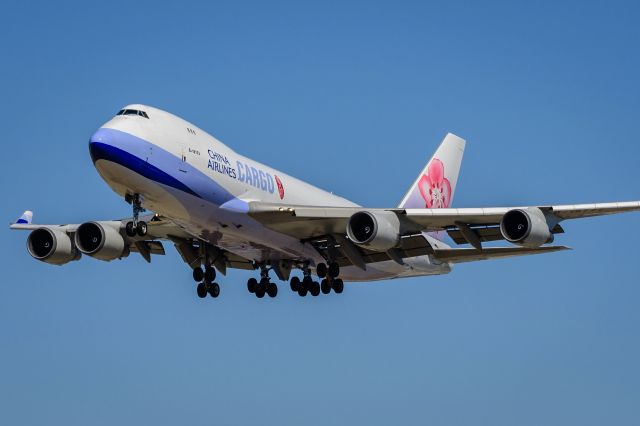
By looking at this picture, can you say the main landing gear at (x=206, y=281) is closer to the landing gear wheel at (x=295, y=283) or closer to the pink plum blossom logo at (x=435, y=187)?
the landing gear wheel at (x=295, y=283)

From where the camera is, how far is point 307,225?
41344 millimetres

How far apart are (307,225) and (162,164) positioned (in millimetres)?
6789

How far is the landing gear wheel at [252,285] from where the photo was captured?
4594cm

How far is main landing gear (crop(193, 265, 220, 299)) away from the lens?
1752 inches

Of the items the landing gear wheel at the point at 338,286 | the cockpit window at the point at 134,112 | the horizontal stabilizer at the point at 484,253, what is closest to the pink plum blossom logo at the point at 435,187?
the horizontal stabilizer at the point at 484,253

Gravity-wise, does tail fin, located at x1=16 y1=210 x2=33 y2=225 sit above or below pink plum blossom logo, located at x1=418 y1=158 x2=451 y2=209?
below

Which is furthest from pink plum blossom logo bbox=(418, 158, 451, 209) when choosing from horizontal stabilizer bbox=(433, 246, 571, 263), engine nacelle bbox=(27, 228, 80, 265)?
engine nacelle bbox=(27, 228, 80, 265)

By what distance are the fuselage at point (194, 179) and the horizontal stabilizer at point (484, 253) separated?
19.1 ft

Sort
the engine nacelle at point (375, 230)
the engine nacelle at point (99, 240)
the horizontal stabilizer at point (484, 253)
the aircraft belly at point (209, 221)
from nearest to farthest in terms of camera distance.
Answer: the aircraft belly at point (209, 221), the engine nacelle at point (375, 230), the horizontal stabilizer at point (484, 253), the engine nacelle at point (99, 240)

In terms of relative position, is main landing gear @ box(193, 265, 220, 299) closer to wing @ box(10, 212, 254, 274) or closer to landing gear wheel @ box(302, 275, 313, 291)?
wing @ box(10, 212, 254, 274)

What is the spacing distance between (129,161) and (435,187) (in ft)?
69.1

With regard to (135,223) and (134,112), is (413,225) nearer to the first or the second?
(135,223)

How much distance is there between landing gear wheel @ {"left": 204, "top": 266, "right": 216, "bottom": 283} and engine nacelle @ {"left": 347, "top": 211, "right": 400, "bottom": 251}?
747 cm

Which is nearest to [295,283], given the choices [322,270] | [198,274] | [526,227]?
[322,270]
